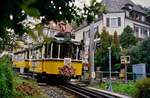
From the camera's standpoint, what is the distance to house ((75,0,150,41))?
63156 mm

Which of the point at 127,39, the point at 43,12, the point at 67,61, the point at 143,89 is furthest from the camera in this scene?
the point at 127,39

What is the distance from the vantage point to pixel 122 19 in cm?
6344

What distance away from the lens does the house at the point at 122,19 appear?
63156 mm

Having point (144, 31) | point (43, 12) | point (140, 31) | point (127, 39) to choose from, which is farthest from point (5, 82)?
point (144, 31)

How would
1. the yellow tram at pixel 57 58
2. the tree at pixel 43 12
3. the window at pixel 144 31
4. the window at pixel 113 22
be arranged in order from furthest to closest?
the window at pixel 144 31 → the window at pixel 113 22 → the yellow tram at pixel 57 58 → the tree at pixel 43 12

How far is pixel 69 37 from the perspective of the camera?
26.6 meters

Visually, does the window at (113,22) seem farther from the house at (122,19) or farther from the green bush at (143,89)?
the green bush at (143,89)

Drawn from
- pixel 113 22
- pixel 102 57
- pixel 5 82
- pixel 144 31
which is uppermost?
pixel 113 22

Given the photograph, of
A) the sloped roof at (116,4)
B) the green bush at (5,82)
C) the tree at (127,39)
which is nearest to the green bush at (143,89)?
the green bush at (5,82)

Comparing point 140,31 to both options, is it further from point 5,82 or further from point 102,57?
point 5,82

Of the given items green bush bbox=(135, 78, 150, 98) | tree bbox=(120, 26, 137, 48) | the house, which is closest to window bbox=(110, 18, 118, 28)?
the house

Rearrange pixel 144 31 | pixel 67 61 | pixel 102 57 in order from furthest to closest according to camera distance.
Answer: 1. pixel 144 31
2. pixel 102 57
3. pixel 67 61

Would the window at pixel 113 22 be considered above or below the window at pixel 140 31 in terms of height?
above

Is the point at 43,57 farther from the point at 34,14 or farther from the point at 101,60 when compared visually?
the point at 34,14
